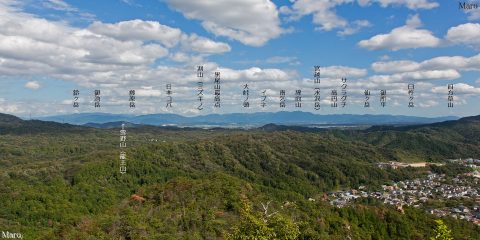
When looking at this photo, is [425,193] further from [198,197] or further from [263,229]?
[263,229]

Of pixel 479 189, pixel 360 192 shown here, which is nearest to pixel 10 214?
pixel 360 192

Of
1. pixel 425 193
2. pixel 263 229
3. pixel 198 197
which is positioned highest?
pixel 263 229

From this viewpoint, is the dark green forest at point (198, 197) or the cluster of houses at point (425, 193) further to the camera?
the cluster of houses at point (425, 193)

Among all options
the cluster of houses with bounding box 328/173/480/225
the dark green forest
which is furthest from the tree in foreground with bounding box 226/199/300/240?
the cluster of houses with bounding box 328/173/480/225

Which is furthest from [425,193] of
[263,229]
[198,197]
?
[263,229]

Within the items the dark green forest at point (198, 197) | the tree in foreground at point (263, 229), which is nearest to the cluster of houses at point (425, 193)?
the dark green forest at point (198, 197)

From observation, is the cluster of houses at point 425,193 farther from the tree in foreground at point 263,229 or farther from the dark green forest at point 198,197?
the tree in foreground at point 263,229
